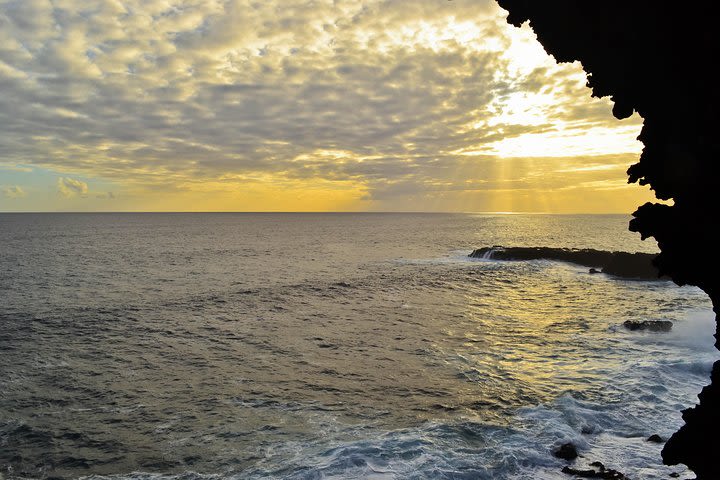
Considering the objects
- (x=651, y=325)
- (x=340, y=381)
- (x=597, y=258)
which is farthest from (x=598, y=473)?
(x=597, y=258)

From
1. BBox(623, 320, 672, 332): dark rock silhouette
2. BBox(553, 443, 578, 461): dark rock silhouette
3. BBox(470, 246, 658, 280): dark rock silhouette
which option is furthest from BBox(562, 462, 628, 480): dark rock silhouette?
BBox(470, 246, 658, 280): dark rock silhouette

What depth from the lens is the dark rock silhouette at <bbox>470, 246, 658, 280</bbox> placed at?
205 feet

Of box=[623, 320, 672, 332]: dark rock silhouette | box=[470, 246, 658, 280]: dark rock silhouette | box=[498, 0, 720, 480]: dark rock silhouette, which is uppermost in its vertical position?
box=[498, 0, 720, 480]: dark rock silhouette

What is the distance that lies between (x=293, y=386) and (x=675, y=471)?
17040mm

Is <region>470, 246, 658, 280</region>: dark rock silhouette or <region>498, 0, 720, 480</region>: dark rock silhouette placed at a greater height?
<region>498, 0, 720, 480</region>: dark rock silhouette

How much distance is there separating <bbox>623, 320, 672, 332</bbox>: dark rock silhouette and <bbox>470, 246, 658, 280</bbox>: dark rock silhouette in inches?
924

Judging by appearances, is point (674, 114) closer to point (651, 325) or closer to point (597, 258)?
point (651, 325)

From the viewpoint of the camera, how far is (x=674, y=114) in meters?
9.73

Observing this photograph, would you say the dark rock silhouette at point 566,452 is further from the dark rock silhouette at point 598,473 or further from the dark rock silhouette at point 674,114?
the dark rock silhouette at point 674,114

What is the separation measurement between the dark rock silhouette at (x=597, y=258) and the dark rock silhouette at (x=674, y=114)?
2064 inches

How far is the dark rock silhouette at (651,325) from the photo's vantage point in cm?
3394

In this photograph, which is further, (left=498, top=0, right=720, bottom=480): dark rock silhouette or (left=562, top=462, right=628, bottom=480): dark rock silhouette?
(left=562, top=462, right=628, bottom=480): dark rock silhouette

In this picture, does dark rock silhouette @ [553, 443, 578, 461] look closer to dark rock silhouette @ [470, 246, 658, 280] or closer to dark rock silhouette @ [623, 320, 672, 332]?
dark rock silhouette @ [623, 320, 672, 332]

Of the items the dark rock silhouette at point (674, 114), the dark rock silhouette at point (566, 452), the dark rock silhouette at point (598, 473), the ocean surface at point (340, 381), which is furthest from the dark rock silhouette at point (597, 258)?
the dark rock silhouette at point (674, 114)
